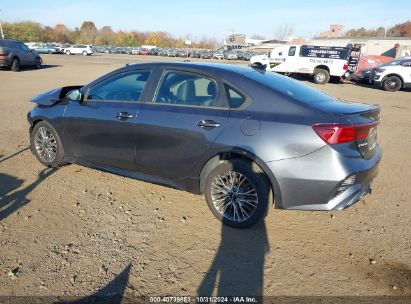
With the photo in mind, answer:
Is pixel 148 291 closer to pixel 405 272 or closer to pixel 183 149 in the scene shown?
pixel 183 149

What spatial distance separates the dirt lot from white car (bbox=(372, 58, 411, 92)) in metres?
13.5

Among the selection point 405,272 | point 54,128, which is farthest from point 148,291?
point 54,128

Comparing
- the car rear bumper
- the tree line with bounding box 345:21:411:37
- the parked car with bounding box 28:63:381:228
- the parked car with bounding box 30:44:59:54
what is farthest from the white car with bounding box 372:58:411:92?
the tree line with bounding box 345:21:411:37

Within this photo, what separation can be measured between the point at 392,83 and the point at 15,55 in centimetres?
2068

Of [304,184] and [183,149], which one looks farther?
[183,149]

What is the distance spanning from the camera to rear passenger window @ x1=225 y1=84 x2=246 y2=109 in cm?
321

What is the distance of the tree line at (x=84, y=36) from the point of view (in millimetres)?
86375

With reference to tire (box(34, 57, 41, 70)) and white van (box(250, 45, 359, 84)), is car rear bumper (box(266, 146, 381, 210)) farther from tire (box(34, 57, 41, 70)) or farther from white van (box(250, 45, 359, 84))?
tire (box(34, 57, 41, 70))

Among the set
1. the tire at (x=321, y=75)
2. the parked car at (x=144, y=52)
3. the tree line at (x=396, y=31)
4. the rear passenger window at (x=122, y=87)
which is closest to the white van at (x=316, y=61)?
the tire at (x=321, y=75)

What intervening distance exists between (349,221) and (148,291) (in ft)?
7.60

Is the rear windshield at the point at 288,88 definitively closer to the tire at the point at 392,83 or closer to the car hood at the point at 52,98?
Answer: the car hood at the point at 52,98

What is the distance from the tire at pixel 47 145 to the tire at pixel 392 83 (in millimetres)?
16315

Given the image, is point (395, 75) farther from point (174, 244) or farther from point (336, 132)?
point (174, 244)

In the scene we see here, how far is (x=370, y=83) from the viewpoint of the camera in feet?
60.1
